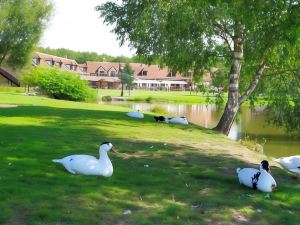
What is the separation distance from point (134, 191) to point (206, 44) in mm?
15535

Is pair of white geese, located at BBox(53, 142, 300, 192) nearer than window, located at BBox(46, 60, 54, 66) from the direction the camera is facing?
Yes

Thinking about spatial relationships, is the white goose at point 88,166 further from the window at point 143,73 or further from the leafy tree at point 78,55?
the leafy tree at point 78,55

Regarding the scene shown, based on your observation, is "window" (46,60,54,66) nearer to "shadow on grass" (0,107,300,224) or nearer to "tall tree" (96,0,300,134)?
"tall tree" (96,0,300,134)

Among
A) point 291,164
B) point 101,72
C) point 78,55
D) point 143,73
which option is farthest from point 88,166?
point 78,55

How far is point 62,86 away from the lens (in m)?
49.2

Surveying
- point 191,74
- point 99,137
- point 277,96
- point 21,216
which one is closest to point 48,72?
point 191,74

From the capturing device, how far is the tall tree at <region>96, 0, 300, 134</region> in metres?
20.4

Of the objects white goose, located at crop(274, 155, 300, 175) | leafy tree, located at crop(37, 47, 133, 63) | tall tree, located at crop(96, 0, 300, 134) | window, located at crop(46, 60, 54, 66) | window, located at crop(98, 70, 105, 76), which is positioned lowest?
white goose, located at crop(274, 155, 300, 175)

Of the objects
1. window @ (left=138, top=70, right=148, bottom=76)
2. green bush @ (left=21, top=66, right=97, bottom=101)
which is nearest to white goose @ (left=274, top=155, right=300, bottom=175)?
green bush @ (left=21, top=66, right=97, bottom=101)

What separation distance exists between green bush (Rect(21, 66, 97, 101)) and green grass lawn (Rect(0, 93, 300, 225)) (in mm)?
35437

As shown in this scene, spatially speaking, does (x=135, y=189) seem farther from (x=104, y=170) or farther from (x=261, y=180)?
(x=261, y=180)

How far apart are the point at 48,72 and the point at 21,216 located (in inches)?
1827

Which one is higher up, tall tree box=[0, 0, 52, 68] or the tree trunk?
tall tree box=[0, 0, 52, 68]

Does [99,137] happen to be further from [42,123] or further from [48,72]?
[48,72]
